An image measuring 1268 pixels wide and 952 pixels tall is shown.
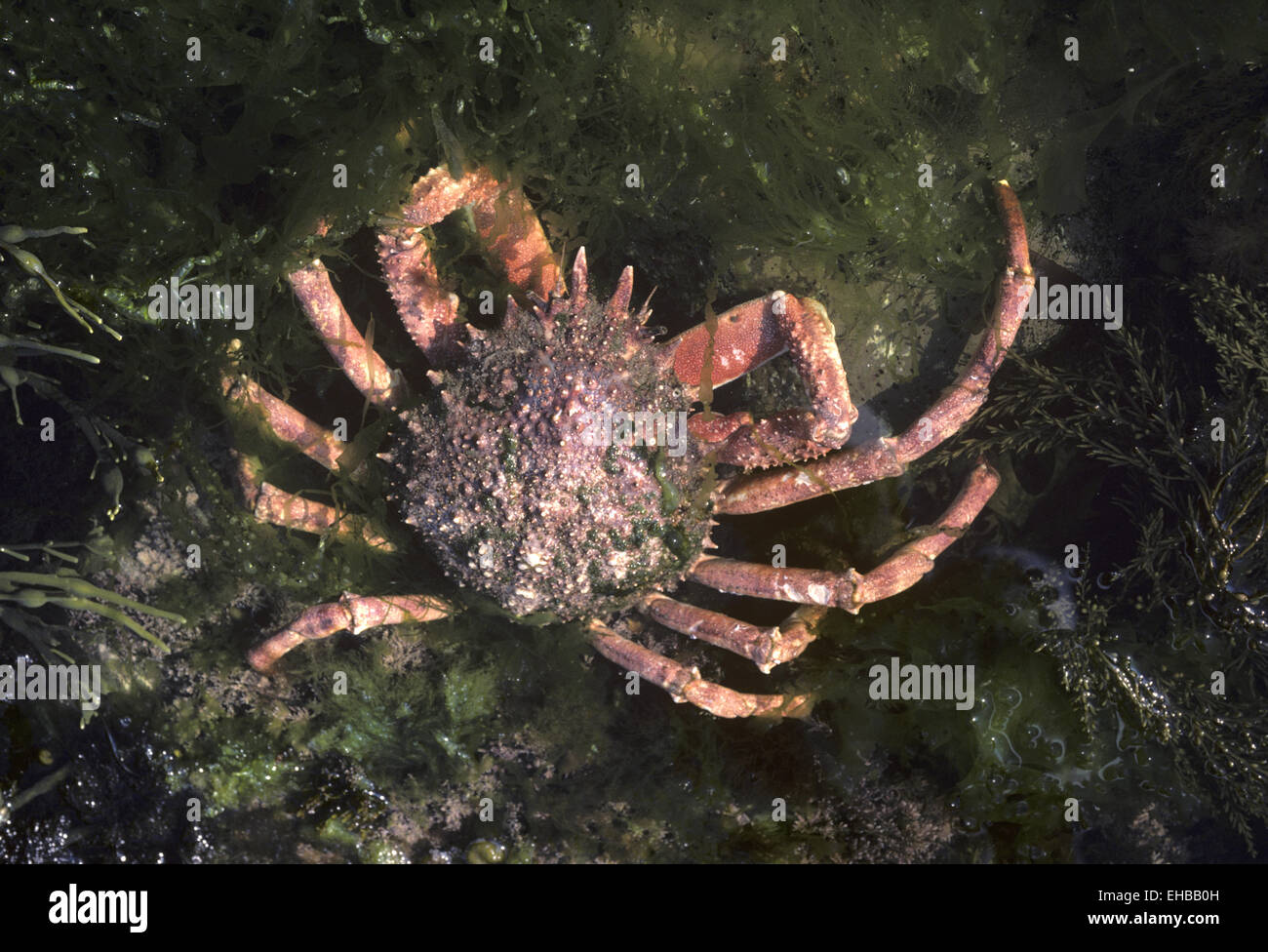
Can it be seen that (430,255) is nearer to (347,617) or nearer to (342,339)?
(342,339)

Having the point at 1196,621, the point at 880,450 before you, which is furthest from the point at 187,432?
the point at 1196,621

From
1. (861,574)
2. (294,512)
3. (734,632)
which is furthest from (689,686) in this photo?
(294,512)

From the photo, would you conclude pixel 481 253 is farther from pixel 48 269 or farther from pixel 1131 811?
pixel 1131 811

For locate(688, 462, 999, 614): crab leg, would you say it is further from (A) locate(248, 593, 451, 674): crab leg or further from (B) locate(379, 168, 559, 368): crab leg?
(B) locate(379, 168, 559, 368): crab leg

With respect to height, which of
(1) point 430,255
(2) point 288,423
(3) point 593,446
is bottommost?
(3) point 593,446

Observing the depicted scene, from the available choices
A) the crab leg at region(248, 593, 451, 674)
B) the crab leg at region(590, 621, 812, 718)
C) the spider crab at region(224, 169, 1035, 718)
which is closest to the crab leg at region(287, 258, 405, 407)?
the spider crab at region(224, 169, 1035, 718)
